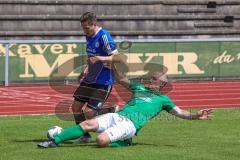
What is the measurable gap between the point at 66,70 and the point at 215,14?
12.5m

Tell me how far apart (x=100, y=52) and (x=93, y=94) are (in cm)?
65

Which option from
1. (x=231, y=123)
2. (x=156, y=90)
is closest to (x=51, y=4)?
(x=231, y=123)

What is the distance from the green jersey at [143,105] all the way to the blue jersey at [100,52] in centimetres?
55

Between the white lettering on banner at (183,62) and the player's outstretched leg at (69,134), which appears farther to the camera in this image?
the white lettering on banner at (183,62)

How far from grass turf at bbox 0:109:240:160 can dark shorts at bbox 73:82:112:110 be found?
721 millimetres

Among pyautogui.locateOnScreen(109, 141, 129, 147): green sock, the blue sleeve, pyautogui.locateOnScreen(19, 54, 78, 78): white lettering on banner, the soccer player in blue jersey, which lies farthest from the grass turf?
pyautogui.locateOnScreen(19, 54, 78, 78): white lettering on banner

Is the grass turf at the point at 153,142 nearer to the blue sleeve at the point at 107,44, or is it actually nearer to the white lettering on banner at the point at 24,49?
the blue sleeve at the point at 107,44

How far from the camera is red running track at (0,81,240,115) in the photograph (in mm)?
16094

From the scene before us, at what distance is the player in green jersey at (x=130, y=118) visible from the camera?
31.0 feet

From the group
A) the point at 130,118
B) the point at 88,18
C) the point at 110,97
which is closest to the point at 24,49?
the point at 110,97

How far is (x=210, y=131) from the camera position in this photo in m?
11.6

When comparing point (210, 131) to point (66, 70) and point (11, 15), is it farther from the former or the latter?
point (11, 15)

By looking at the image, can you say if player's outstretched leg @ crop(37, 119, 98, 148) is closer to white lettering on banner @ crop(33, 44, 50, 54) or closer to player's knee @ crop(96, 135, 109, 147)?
player's knee @ crop(96, 135, 109, 147)

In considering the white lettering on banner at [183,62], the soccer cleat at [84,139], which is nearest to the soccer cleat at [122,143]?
the soccer cleat at [84,139]
